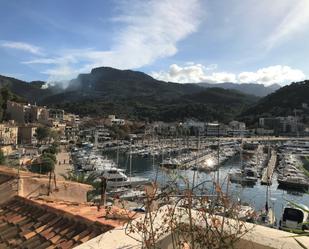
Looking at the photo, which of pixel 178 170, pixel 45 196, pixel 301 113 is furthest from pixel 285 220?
pixel 301 113

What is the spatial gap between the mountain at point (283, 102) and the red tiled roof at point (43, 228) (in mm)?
112665

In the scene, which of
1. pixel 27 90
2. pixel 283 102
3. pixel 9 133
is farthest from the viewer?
pixel 27 90

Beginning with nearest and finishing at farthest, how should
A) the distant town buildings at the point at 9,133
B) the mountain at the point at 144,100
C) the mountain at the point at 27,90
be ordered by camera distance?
1. the distant town buildings at the point at 9,133
2. the mountain at the point at 144,100
3. the mountain at the point at 27,90

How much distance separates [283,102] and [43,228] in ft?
395

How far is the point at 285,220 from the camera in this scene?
687 inches

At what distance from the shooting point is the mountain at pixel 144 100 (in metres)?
122

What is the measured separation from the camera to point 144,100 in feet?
507

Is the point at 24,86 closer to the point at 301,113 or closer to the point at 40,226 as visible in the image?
the point at 301,113

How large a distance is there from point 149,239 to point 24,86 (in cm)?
16881

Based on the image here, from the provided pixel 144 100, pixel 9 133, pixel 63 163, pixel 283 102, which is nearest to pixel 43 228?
pixel 63 163

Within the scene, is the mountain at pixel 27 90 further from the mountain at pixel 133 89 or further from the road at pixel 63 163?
the road at pixel 63 163

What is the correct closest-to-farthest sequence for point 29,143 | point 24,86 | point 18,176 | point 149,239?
point 149,239
point 18,176
point 29,143
point 24,86

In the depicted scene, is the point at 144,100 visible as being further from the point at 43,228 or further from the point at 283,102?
the point at 43,228

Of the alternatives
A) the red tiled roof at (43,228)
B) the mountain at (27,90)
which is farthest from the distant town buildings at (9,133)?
the mountain at (27,90)
